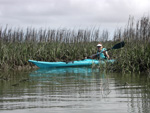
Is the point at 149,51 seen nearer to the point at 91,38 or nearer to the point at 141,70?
the point at 141,70

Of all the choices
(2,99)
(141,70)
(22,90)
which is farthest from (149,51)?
(2,99)

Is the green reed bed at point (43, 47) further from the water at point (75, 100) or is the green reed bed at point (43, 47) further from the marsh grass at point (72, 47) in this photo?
the water at point (75, 100)

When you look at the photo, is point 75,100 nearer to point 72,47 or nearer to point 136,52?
point 136,52

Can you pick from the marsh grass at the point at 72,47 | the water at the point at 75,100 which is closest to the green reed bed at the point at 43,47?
the marsh grass at the point at 72,47

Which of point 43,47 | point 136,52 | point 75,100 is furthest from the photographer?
point 43,47

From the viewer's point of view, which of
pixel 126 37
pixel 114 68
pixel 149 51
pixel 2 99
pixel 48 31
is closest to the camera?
pixel 2 99

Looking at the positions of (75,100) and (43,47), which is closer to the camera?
(75,100)

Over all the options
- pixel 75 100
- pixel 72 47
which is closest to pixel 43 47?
pixel 72 47

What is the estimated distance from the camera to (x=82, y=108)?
4.93 meters

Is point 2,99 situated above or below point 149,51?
below

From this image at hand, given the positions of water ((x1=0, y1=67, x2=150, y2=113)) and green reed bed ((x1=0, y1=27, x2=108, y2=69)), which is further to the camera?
green reed bed ((x1=0, y1=27, x2=108, y2=69))

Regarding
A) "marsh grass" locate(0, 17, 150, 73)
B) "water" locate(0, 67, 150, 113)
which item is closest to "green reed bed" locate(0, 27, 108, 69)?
"marsh grass" locate(0, 17, 150, 73)

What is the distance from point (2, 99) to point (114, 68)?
5.88m

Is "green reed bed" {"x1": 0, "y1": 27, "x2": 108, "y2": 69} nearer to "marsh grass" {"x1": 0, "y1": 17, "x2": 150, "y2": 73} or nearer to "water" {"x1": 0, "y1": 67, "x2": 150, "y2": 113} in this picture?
"marsh grass" {"x1": 0, "y1": 17, "x2": 150, "y2": 73}
